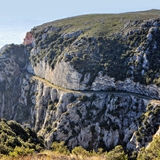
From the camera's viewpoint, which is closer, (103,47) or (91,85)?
(91,85)

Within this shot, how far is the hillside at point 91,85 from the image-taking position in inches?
3118

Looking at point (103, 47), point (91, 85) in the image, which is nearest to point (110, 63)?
point (103, 47)

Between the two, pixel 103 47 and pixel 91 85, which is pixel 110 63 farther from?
pixel 91 85

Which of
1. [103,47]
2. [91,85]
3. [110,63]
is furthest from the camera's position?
[103,47]

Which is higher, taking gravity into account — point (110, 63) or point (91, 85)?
point (110, 63)

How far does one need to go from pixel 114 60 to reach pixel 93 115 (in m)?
27.4

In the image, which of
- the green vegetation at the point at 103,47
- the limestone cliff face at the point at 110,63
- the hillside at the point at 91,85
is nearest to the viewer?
the hillside at the point at 91,85

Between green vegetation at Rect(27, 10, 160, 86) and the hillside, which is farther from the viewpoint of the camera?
green vegetation at Rect(27, 10, 160, 86)

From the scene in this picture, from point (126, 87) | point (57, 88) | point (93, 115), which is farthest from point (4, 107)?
point (126, 87)

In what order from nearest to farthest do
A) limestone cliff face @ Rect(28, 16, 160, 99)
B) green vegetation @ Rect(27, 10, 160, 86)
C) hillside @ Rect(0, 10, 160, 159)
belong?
1. hillside @ Rect(0, 10, 160, 159)
2. limestone cliff face @ Rect(28, 16, 160, 99)
3. green vegetation @ Rect(27, 10, 160, 86)

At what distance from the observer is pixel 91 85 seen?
311 feet

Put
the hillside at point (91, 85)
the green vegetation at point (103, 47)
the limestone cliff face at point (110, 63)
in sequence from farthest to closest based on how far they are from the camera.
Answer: the green vegetation at point (103, 47), the limestone cliff face at point (110, 63), the hillside at point (91, 85)

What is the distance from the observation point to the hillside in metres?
79.2

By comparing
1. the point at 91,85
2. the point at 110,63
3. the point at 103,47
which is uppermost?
the point at 103,47
